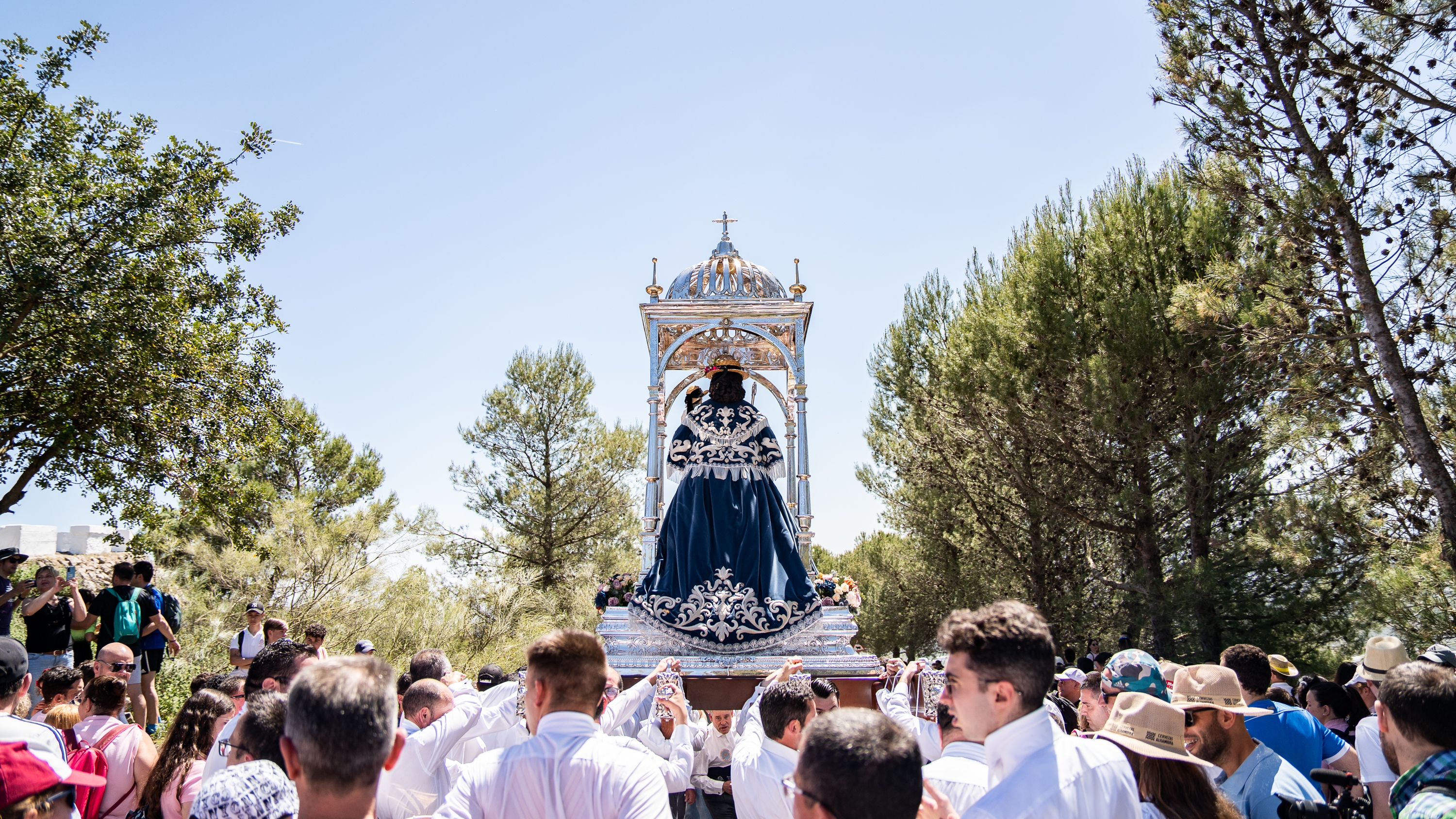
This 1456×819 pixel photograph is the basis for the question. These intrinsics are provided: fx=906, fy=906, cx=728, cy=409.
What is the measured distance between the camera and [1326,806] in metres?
2.72

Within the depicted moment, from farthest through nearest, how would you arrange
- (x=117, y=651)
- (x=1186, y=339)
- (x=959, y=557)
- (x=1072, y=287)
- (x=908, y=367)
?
(x=908, y=367)
(x=959, y=557)
(x=1072, y=287)
(x=1186, y=339)
(x=117, y=651)

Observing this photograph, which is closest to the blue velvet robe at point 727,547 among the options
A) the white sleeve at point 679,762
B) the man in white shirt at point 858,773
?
the white sleeve at point 679,762

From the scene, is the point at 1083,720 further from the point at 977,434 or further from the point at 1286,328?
the point at 977,434

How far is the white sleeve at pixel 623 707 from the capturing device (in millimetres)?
3773

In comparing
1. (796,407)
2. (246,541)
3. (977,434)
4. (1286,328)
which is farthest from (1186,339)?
(246,541)

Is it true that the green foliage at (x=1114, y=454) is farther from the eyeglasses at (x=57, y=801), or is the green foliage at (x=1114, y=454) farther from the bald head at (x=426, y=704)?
the eyeglasses at (x=57, y=801)

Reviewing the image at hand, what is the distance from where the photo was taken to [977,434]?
56.1 feet

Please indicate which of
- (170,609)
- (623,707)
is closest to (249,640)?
(170,609)

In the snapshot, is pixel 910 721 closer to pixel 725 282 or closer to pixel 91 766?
pixel 91 766

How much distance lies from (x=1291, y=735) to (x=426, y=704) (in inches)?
141

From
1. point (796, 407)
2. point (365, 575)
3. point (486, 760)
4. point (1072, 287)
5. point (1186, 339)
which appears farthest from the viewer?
point (365, 575)

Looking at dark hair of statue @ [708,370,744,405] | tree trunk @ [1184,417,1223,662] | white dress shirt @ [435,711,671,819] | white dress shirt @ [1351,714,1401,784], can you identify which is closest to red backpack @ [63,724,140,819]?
white dress shirt @ [435,711,671,819]

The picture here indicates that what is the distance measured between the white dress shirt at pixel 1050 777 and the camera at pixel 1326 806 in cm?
102

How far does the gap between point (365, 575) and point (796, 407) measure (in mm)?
10838
